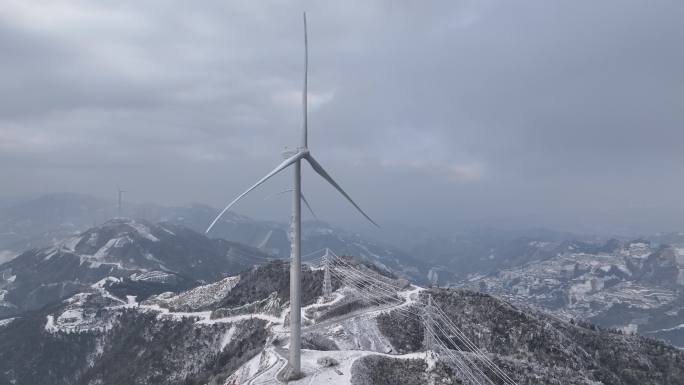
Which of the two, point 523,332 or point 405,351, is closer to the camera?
point 405,351

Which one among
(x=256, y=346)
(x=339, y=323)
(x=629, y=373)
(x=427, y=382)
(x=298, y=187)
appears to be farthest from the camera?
(x=629, y=373)

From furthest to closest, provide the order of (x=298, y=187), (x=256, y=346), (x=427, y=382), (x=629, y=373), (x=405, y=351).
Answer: (x=629, y=373), (x=256, y=346), (x=405, y=351), (x=427, y=382), (x=298, y=187)

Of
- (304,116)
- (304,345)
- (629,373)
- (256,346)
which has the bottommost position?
(629,373)

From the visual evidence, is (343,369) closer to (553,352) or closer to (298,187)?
(298,187)

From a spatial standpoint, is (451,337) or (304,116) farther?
(451,337)

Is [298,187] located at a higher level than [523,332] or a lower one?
higher

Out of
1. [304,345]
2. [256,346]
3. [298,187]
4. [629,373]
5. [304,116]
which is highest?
[304,116]

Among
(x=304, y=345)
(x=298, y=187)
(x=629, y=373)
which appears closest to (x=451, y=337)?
(x=304, y=345)

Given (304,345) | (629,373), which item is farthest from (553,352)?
(304,345)

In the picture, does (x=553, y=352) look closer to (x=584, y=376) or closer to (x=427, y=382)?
(x=584, y=376)
